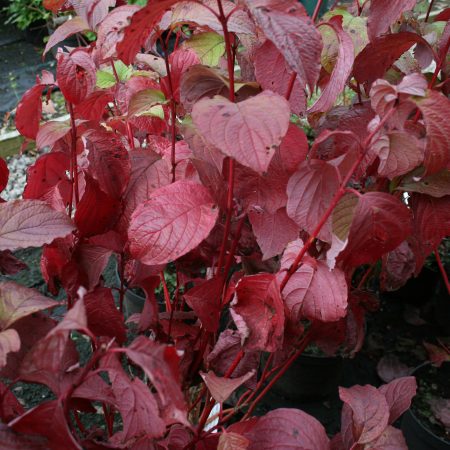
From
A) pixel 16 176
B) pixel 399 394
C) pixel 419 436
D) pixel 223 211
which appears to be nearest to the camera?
pixel 223 211

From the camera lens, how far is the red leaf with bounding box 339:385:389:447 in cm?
74

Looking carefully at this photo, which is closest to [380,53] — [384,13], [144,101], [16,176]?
[384,13]

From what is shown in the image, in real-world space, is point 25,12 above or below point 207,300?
below

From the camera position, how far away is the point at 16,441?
55cm

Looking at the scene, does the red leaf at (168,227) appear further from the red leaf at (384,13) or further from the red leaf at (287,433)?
the red leaf at (384,13)

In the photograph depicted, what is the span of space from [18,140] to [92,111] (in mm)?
2118

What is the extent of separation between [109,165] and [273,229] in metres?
0.25

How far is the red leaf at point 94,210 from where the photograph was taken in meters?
0.76

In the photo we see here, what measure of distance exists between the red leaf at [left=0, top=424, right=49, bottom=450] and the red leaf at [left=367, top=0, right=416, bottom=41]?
714 mm

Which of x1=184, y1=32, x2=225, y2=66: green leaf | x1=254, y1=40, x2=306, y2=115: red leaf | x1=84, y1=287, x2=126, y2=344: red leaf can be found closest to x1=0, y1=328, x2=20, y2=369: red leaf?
x1=84, y1=287, x2=126, y2=344: red leaf

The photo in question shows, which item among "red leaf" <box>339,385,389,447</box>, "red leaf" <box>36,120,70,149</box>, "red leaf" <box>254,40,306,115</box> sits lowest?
"red leaf" <box>339,385,389,447</box>

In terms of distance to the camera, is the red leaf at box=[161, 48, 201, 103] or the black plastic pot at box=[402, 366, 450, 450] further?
the black plastic pot at box=[402, 366, 450, 450]

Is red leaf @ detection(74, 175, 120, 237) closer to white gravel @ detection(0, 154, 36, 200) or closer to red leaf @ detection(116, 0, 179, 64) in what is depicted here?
red leaf @ detection(116, 0, 179, 64)

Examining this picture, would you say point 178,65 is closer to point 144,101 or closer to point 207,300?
point 144,101
